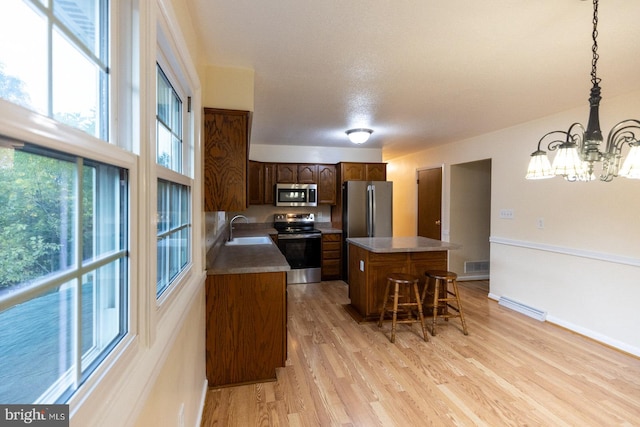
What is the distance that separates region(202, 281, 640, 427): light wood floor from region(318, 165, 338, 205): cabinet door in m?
2.53

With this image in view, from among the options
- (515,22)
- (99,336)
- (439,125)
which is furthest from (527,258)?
(99,336)

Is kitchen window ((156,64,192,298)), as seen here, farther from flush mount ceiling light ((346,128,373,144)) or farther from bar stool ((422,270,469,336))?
flush mount ceiling light ((346,128,373,144))

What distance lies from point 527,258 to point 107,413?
14.1 feet

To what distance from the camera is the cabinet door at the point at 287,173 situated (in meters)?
5.09

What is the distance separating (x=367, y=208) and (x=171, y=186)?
3840 mm

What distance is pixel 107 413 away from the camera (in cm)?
60

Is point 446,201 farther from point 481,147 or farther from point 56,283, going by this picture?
point 56,283

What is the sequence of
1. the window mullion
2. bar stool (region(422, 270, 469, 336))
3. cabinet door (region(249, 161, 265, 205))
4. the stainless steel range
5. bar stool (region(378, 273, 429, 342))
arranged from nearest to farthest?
the window mullion < bar stool (region(378, 273, 429, 342)) < bar stool (region(422, 270, 469, 336)) < the stainless steel range < cabinet door (region(249, 161, 265, 205))

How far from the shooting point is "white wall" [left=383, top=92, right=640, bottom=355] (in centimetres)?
268

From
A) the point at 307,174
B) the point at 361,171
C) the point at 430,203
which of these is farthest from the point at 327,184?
the point at 430,203

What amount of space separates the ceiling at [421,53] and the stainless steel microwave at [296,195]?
1764 mm

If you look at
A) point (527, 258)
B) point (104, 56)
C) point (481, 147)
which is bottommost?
point (527, 258)

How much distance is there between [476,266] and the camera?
5133mm

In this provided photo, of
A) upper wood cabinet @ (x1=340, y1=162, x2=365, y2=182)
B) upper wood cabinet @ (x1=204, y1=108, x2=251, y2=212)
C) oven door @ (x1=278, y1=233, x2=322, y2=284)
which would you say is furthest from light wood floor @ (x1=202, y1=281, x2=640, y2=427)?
upper wood cabinet @ (x1=340, y1=162, x2=365, y2=182)
